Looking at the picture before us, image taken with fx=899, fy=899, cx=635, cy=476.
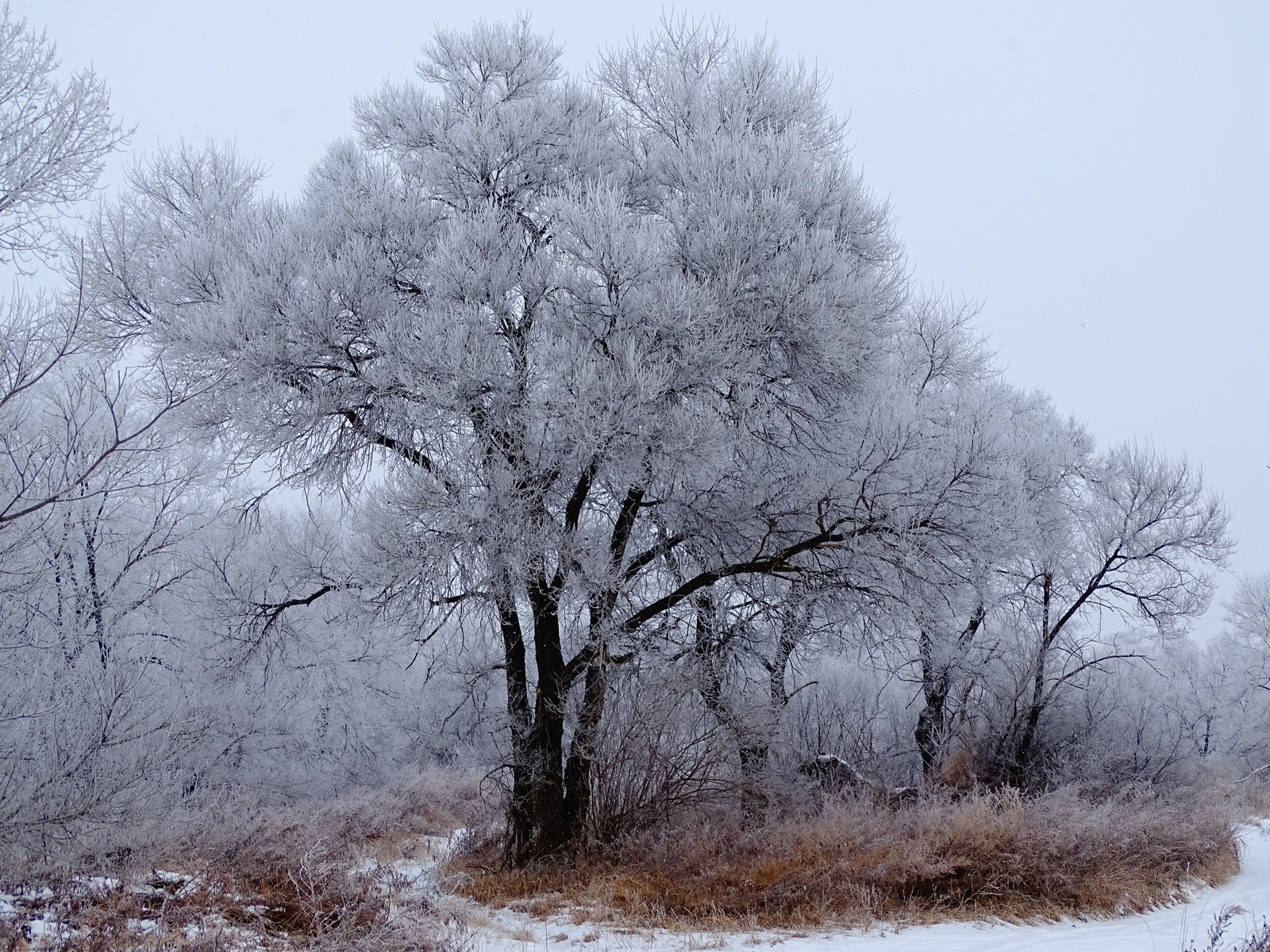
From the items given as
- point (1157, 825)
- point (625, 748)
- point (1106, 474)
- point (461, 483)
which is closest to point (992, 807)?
point (1157, 825)

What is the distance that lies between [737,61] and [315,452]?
25.9 feet

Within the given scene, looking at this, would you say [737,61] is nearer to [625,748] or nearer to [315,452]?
[315,452]

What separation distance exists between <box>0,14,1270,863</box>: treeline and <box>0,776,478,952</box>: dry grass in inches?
38.0

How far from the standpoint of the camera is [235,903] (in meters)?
6.50

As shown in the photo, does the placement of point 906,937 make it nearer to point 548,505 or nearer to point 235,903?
point 235,903

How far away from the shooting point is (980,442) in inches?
544

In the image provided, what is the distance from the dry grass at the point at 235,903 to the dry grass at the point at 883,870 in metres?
2.27

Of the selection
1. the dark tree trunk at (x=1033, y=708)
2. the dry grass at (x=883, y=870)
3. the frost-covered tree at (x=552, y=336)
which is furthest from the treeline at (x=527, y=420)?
the dark tree trunk at (x=1033, y=708)

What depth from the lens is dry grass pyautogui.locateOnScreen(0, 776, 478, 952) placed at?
5.46 metres

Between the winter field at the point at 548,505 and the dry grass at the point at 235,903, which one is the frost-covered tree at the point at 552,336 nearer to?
the winter field at the point at 548,505

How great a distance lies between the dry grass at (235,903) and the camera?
17.9ft

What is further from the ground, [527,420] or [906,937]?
[527,420]

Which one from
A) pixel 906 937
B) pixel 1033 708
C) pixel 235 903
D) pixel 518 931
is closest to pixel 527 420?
pixel 518 931

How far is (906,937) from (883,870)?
1.11 meters
